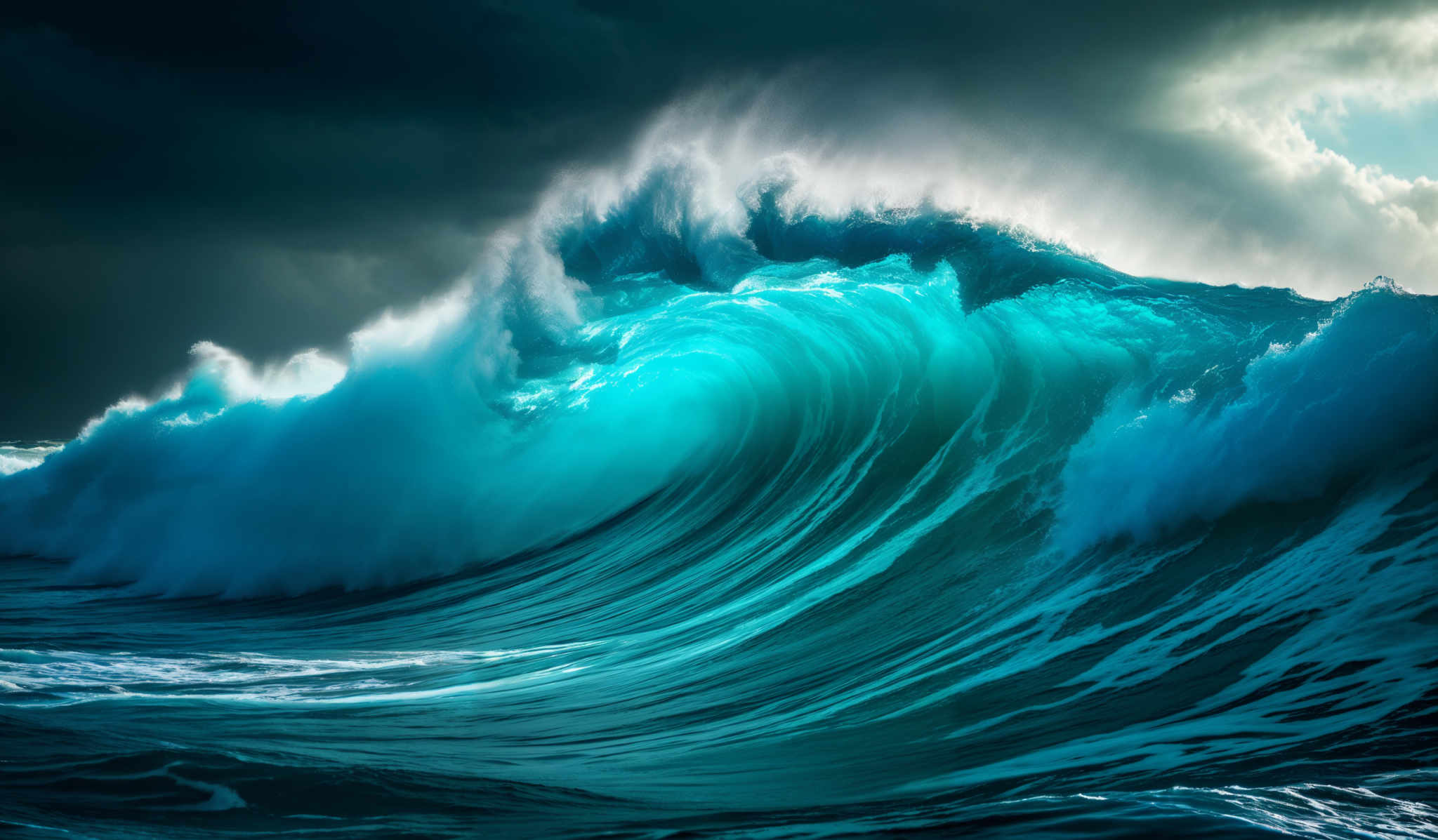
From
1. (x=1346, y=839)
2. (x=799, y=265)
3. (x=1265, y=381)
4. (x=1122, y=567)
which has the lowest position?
(x=1346, y=839)

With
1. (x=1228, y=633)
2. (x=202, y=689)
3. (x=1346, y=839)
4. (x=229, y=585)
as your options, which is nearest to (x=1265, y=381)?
(x=1228, y=633)

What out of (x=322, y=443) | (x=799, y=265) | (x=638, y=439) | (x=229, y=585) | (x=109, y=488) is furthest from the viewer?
(x=109, y=488)

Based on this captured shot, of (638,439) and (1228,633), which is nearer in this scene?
(1228,633)

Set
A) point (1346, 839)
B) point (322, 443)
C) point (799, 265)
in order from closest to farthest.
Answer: point (1346, 839)
point (799, 265)
point (322, 443)

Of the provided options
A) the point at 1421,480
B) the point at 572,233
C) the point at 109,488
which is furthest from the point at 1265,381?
the point at 109,488

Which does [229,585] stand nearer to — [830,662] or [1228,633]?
[830,662]

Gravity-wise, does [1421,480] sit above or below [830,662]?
above
